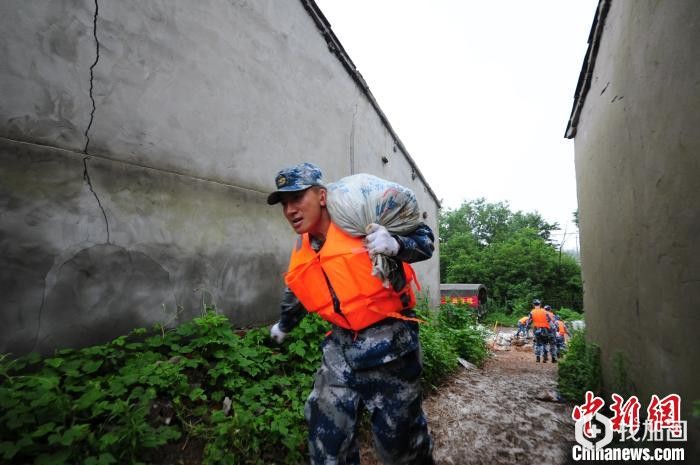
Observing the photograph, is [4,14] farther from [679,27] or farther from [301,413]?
[679,27]

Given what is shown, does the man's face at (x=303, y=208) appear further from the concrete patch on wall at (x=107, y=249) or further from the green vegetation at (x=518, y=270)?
the green vegetation at (x=518, y=270)

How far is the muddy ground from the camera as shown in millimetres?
2777

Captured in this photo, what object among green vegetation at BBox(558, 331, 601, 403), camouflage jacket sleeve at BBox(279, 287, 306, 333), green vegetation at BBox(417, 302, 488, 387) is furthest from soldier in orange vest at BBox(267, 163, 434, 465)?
green vegetation at BBox(558, 331, 601, 403)

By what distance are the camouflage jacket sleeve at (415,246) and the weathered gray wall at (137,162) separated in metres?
2.30

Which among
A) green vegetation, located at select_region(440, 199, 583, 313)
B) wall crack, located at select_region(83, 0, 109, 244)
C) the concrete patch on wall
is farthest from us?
green vegetation, located at select_region(440, 199, 583, 313)

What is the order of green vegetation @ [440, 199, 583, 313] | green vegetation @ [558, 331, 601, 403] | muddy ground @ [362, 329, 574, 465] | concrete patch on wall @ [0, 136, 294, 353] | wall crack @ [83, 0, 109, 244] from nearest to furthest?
concrete patch on wall @ [0, 136, 294, 353] → wall crack @ [83, 0, 109, 244] → muddy ground @ [362, 329, 574, 465] → green vegetation @ [558, 331, 601, 403] → green vegetation @ [440, 199, 583, 313]

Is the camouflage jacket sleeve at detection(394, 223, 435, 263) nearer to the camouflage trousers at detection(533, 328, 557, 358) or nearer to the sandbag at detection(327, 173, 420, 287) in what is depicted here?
the sandbag at detection(327, 173, 420, 287)

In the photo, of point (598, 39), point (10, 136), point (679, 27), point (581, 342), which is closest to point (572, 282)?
point (581, 342)

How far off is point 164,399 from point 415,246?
80.3 inches

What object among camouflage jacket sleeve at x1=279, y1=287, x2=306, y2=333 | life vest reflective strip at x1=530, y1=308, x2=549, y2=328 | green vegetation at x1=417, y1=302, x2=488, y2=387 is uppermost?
camouflage jacket sleeve at x1=279, y1=287, x2=306, y2=333

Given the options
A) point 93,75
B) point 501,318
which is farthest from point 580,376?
point 501,318

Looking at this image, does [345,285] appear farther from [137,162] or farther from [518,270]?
[518,270]

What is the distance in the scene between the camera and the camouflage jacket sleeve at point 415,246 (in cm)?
179

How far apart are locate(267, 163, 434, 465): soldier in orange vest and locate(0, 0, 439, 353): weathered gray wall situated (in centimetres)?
159
